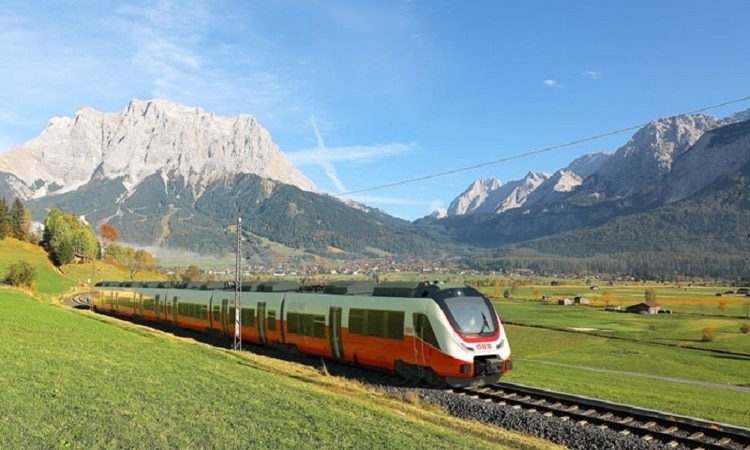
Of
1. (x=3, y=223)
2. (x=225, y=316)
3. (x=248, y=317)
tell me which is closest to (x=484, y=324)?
(x=248, y=317)

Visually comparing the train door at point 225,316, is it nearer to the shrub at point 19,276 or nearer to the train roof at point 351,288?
the train roof at point 351,288

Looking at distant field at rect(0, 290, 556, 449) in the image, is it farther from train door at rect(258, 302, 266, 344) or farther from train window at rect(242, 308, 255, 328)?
train window at rect(242, 308, 255, 328)

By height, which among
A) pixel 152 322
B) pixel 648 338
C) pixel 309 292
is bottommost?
pixel 648 338

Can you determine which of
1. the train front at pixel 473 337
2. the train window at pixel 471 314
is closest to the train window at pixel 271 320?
the train front at pixel 473 337

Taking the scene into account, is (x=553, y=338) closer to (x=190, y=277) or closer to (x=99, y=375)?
(x=99, y=375)

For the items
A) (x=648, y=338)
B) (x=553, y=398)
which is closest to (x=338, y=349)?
(x=553, y=398)

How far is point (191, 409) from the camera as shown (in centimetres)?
1616

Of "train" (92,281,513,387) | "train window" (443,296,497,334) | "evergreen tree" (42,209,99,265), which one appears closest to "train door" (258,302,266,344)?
"train" (92,281,513,387)

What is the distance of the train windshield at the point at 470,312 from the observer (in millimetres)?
23859

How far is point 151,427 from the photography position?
45.5 ft

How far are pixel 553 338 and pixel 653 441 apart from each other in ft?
272

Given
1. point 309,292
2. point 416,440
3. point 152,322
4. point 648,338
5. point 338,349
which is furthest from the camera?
point 648,338

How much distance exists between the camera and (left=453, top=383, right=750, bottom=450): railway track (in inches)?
642

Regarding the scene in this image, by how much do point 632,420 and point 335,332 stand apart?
606 inches
